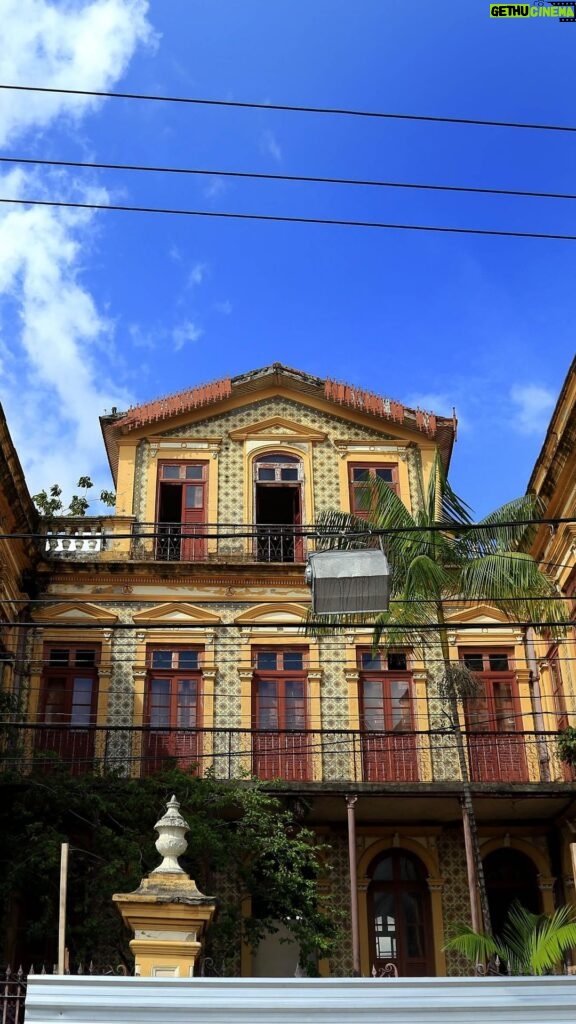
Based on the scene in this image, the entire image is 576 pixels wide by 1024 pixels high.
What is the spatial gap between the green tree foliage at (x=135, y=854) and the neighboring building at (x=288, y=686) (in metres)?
0.99

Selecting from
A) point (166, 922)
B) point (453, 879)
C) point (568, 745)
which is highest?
point (568, 745)

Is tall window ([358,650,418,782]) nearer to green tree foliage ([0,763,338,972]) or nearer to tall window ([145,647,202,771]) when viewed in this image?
green tree foliage ([0,763,338,972])

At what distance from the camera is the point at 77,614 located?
19594 millimetres

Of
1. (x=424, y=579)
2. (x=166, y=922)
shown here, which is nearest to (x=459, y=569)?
(x=424, y=579)

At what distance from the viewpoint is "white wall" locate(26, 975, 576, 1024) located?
19.8 feet

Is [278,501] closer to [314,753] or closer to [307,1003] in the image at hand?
[314,753]

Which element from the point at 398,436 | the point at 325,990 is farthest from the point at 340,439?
the point at 325,990

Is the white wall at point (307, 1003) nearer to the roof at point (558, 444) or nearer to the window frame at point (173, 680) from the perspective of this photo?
the roof at point (558, 444)

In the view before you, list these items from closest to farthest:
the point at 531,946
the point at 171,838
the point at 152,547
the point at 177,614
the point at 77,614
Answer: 1. the point at 171,838
2. the point at 531,946
3. the point at 77,614
4. the point at 177,614
5. the point at 152,547

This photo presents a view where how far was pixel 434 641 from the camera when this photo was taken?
19.6m

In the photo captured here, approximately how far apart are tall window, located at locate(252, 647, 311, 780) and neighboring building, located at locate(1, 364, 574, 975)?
0.03 metres

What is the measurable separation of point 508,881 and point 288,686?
480 cm

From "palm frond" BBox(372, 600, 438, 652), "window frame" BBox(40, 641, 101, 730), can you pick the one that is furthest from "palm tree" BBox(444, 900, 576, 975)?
"window frame" BBox(40, 641, 101, 730)

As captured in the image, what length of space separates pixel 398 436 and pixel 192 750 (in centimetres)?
708
